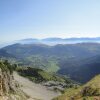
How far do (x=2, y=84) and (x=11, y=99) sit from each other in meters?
11.8

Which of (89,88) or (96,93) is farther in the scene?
(89,88)

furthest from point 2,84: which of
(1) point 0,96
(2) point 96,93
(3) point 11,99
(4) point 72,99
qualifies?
(2) point 96,93

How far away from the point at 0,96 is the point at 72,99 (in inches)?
1627

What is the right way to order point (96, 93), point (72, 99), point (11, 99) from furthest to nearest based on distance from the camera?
point (11, 99) → point (72, 99) → point (96, 93)

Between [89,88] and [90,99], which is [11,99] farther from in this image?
[90,99]

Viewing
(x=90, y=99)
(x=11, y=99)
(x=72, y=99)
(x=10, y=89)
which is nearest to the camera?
(x=90, y=99)

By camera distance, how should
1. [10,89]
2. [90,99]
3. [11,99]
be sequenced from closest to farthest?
[90,99], [11,99], [10,89]

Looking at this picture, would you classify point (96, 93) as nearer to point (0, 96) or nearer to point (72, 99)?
point (72, 99)

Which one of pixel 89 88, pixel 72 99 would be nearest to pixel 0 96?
pixel 72 99

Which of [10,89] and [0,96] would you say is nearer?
[0,96]

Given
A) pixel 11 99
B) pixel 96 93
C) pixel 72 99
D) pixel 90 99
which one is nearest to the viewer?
pixel 90 99

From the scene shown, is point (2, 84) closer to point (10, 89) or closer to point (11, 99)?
point (11, 99)

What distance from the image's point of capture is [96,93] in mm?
132875

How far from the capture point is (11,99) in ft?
540
